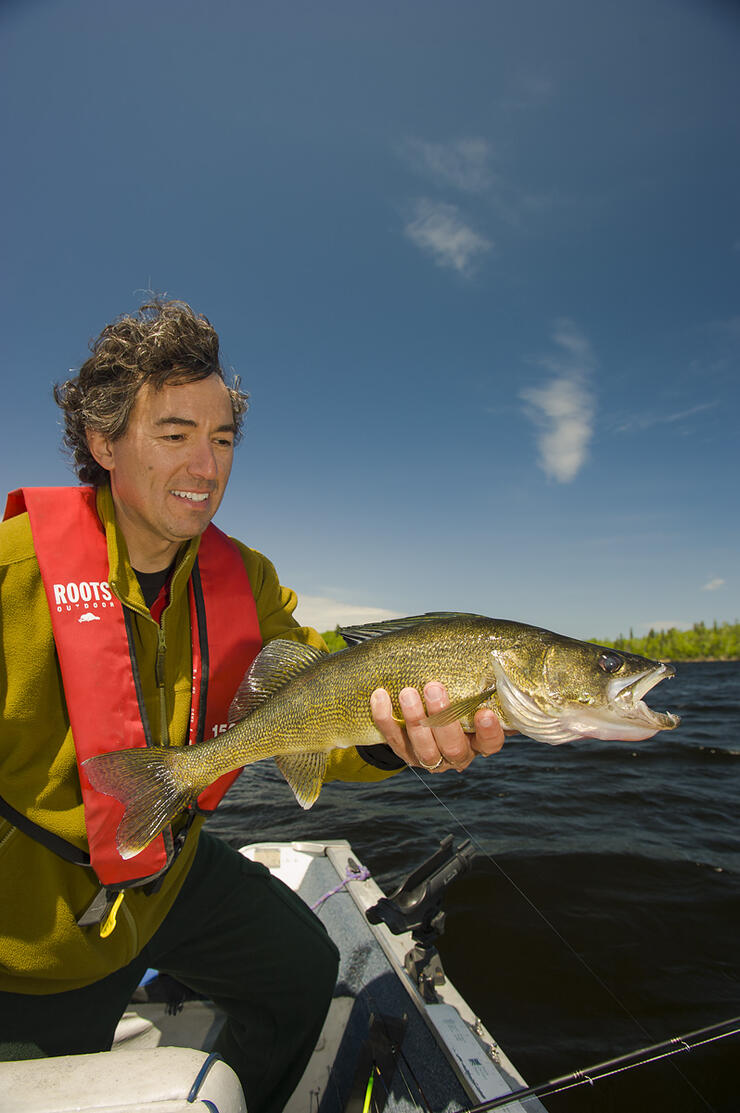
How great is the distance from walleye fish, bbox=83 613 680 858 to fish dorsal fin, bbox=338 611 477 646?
12 mm

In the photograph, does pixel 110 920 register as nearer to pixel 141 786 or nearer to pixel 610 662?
pixel 141 786

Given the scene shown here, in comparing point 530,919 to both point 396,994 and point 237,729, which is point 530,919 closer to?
point 396,994

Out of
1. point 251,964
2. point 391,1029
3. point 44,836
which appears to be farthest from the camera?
point 391,1029

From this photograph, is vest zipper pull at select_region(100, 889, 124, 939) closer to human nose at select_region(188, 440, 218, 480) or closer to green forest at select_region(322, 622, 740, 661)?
human nose at select_region(188, 440, 218, 480)

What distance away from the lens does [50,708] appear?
2568 millimetres

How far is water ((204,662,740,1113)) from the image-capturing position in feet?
15.6

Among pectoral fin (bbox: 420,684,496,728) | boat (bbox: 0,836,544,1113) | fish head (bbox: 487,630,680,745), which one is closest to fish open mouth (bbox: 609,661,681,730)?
fish head (bbox: 487,630,680,745)

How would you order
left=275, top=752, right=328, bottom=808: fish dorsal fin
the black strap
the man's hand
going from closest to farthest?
the black strap, the man's hand, left=275, top=752, right=328, bottom=808: fish dorsal fin

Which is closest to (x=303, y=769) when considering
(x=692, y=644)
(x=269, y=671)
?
(x=269, y=671)

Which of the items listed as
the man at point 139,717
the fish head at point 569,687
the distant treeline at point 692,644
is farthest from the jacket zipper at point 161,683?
the distant treeline at point 692,644

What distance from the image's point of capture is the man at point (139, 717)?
8.04 feet

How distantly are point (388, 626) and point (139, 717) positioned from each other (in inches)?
53.3

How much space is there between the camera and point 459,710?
2711mm

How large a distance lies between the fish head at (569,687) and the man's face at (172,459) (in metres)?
1.71
